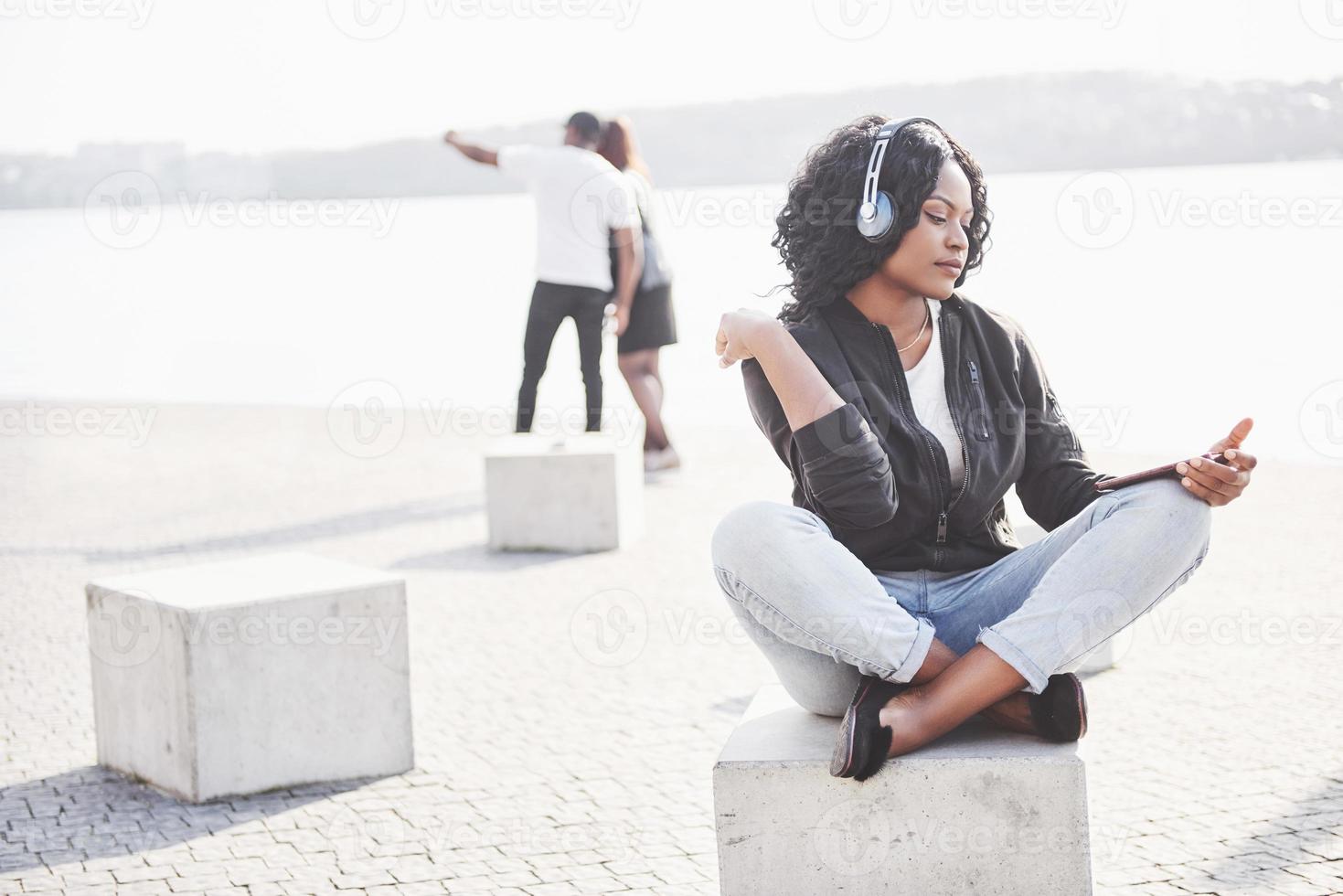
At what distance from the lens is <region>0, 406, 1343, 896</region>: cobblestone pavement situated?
3.58 m

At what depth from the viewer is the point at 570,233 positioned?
8930mm

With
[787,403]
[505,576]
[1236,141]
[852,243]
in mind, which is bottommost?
[505,576]

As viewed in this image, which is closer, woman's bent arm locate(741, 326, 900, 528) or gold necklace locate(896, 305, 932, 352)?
woman's bent arm locate(741, 326, 900, 528)

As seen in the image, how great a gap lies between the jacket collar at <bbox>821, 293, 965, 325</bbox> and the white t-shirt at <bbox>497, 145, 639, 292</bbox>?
582cm

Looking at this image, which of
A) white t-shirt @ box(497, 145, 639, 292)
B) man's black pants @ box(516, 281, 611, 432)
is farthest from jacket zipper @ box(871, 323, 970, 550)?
white t-shirt @ box(497, 145, 639, 292)

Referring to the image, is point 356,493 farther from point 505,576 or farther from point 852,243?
point 852,243

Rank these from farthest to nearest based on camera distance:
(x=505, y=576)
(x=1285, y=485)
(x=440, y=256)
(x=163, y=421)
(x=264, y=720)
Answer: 1. (x=440, y=256)
2. (x=163, y=421)
3. (x=1285, y=485)
4. (x=505, y=576)
5. (x=264, y=720)

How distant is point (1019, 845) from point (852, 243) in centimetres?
124

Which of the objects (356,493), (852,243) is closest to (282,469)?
(356,493)

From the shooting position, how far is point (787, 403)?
2.97 m

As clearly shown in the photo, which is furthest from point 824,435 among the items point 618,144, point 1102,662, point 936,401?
point 618,144

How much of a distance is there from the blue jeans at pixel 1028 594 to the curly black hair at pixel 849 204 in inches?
22.4

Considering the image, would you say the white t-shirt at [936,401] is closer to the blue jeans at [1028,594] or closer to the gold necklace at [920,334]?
the gold necklace at [920,334]

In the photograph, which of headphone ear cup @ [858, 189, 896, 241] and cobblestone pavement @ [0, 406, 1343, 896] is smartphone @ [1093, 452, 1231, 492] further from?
cobblestone pavement @ [0, 406, 1343, 896]
